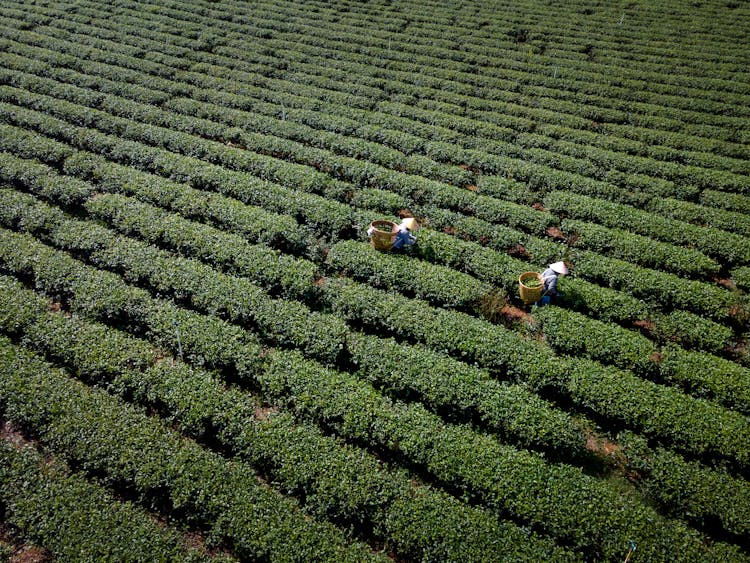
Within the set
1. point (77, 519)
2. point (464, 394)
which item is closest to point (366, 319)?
point (464, 394)

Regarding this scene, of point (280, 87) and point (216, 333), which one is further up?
point (280, 87)

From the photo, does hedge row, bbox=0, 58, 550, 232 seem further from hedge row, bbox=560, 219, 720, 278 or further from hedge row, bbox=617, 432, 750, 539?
hedge row, bbox=617, 432, 750, 539

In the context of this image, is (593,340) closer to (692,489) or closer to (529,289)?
(529,289)

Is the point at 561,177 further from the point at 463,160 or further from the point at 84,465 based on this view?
the point at 84,465

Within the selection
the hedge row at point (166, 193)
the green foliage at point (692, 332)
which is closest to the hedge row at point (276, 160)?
the hedge row at point (166, 193)

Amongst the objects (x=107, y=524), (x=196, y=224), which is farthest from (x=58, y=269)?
(x=107, y=524)

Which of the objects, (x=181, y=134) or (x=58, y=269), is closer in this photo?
(x=58, y=269)

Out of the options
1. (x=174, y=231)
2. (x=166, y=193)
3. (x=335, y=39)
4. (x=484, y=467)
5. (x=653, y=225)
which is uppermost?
(x=335, y=39)
